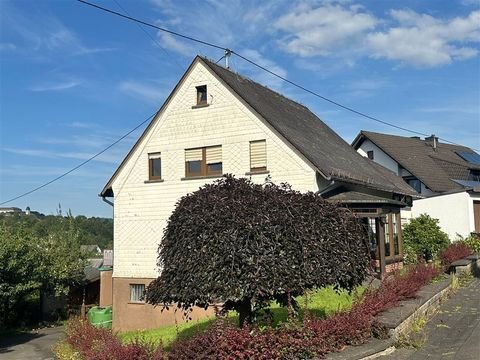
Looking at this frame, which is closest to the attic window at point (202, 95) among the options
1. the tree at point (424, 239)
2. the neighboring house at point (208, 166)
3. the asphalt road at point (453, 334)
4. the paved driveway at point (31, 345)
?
the neighboring house at point (208, 166)

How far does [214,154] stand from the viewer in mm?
19578

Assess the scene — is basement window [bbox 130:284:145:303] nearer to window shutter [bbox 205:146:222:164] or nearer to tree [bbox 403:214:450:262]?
window shutter [bbox 205:146:222:164]

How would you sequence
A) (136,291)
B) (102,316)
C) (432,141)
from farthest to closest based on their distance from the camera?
(432,141) < (102,316) < (136,291)

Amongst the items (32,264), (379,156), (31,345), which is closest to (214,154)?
(31,345)

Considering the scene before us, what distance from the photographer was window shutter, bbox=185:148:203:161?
1995cm

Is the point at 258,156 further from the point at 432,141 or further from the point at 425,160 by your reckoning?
the point at 432,141

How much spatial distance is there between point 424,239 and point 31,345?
19.8 m

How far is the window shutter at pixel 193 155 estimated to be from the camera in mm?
19953

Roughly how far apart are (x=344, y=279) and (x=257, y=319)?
1563 millimetres

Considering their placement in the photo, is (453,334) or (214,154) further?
(214,154)

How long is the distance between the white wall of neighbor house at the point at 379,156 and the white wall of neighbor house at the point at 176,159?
21077 mm

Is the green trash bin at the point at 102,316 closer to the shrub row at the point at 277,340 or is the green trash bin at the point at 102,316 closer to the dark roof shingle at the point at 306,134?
the dark roof shingle at the point at 306,134

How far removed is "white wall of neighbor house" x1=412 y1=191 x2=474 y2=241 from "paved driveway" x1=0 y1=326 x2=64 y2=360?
21834 millimetres

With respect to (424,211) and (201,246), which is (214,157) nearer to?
(201,246)
